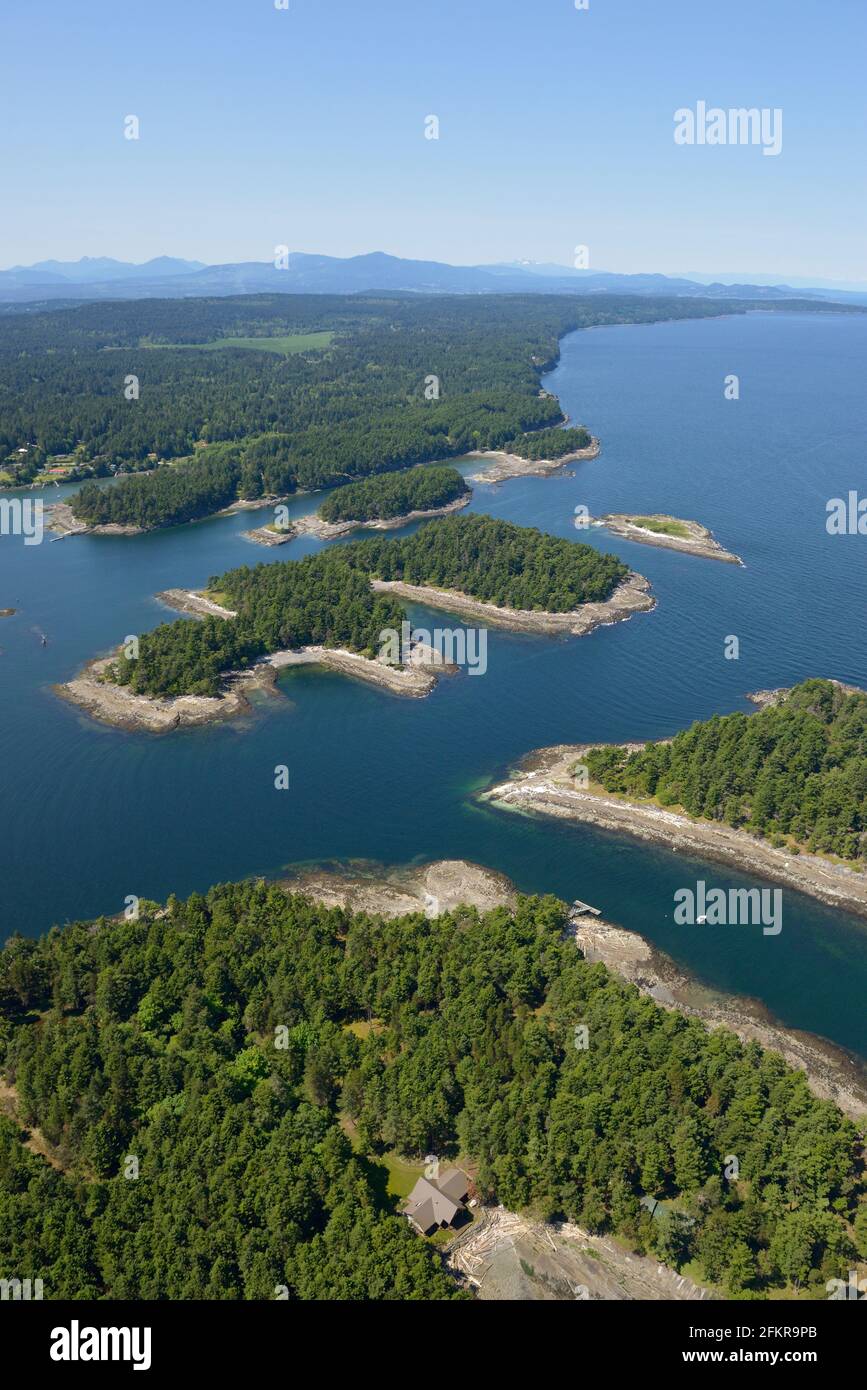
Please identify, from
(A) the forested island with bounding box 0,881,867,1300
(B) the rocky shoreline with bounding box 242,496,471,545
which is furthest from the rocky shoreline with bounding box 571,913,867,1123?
(B) the rocky shoreline with bounding box 242,496,471,545

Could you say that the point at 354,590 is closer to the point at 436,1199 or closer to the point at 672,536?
the point at 672,536

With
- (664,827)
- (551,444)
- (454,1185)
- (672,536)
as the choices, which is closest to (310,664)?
(664,827)

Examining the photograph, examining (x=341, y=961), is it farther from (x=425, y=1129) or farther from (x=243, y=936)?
(x=425, y=1129)

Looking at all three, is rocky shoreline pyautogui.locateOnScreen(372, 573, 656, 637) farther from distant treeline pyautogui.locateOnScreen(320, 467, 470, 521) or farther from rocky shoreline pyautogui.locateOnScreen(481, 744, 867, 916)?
distant treeline pyautogui.locateOnScreen(320, 467, 470, 521)

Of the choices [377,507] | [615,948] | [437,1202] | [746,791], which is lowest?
[437,1202]

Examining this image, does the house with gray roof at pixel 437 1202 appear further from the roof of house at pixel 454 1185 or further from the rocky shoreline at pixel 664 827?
the rocky shoreline at pixel 664 827

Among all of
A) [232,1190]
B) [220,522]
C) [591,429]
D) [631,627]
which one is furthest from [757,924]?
[591,429]

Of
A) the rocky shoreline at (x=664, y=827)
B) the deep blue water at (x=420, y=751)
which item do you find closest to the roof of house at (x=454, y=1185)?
the deep blue water at (x=420, y=751)

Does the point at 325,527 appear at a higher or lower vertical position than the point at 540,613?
higher
